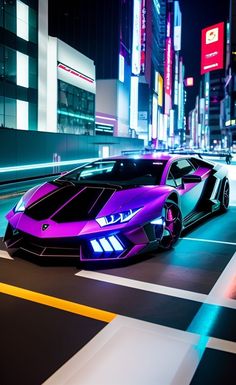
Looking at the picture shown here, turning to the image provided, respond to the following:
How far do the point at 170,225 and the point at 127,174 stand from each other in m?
1.09

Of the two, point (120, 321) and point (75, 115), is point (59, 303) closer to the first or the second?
point (120, 321)

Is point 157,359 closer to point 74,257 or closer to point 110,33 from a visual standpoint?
point 74,257

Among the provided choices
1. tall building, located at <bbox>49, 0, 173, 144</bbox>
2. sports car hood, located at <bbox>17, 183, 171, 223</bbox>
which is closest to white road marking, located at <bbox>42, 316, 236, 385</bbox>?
Result: sports car hood, located at <bbox>17, 183, 171, 223</bbox>

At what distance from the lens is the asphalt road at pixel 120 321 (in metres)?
2.96

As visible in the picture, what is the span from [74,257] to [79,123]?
3688cm

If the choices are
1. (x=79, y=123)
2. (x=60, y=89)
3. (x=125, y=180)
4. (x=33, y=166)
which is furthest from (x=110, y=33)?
(x=125, y=180)

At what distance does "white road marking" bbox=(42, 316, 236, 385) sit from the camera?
9.41 ft

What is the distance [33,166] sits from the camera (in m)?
22.0

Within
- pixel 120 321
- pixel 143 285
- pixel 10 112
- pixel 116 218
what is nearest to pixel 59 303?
pixel 120 321

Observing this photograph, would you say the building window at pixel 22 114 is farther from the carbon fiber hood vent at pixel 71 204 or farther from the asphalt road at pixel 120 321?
the asphalt road at pixel 120 321

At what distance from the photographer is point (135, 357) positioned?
3.16 m

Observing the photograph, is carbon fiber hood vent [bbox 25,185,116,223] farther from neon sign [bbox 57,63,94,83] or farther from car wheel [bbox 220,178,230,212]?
neon sign [bbox 57,63,94,83]

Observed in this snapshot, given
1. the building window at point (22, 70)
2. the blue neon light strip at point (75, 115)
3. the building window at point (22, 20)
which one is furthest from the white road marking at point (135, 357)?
the blue neon light strip at point (75, 115)

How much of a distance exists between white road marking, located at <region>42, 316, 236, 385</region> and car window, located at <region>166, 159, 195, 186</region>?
3268 mm
